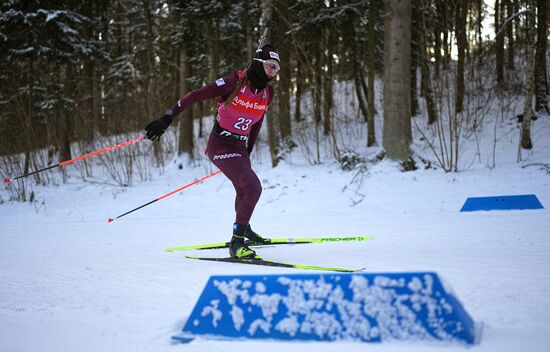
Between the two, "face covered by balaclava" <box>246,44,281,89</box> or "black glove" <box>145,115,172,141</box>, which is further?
"face covered by balaclava" <box>246,44,281,89</box>

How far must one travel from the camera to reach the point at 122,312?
2.77 meters

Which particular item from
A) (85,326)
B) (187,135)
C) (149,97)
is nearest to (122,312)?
(85,326)

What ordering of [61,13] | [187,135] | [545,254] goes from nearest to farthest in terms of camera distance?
[545,254], [61,13], [187,135]

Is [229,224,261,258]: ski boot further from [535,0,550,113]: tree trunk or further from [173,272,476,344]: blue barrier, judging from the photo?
[535,0,550,113]: tree trunk

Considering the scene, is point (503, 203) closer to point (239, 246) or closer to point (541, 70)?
point (239, 246)

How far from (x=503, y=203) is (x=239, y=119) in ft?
13.9

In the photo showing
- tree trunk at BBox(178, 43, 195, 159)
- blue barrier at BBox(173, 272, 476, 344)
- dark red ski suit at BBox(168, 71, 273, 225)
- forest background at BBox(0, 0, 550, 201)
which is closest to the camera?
blue barrier at BBox(173, 272, 476, 344)

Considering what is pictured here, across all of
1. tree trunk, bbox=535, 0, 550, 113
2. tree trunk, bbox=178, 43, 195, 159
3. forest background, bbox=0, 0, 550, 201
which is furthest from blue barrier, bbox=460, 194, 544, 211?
tree trunk, bbox=178, 43, 195, 159

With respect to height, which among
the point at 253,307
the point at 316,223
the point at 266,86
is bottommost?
the point at 316,223

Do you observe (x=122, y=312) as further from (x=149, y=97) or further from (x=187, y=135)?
(x=149, y=97)

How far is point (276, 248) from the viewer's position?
4895 mm

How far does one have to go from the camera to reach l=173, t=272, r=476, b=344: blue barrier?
2.01 meters

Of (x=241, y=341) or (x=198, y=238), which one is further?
(x=198, y=238)

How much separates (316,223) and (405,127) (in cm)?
339
